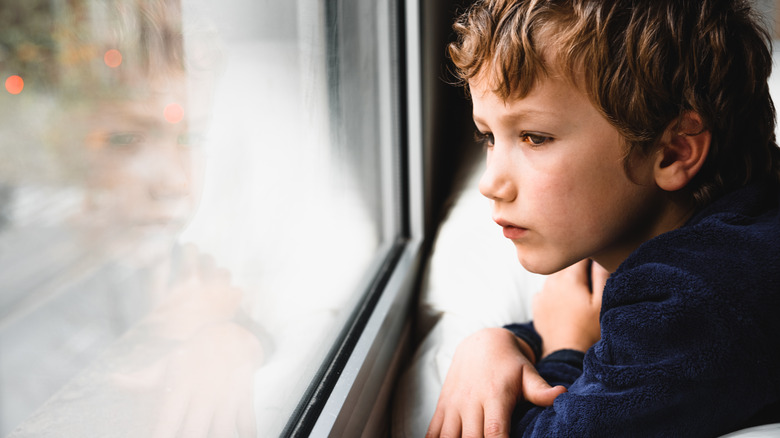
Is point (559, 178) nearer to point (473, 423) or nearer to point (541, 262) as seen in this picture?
point (541, 262)

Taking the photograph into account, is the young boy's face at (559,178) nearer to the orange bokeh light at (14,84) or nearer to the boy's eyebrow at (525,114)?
the boy's eyebrow at (525,114)

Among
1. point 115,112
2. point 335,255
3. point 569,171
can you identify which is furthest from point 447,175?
point 115,112

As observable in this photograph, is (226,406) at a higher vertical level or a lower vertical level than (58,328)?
lower

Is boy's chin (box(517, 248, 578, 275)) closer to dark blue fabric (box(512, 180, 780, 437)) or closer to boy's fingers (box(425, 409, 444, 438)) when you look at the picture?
dark blue fabric (box(512, 180, 780, 437))

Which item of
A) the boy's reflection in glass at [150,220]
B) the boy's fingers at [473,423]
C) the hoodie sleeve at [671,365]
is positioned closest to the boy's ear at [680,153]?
the hoodie sleeve at [671,365]

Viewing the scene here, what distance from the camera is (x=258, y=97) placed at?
0.62 m

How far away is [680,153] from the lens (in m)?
0.60

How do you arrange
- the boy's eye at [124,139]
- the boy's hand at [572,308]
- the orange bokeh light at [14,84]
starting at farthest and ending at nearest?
the boy's hand at [572,308]
the boy's eye at [124,139]
the orange bokeh light at [14,84]

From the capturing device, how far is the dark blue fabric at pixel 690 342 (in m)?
0.50

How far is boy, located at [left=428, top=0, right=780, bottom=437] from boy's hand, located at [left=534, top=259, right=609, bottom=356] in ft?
0.43

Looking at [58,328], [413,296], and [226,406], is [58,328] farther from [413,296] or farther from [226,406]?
[413,296]

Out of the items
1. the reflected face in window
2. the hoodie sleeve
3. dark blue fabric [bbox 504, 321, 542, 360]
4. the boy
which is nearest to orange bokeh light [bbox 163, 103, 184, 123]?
the reflected face in window

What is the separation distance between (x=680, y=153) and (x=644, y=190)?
0.05 m

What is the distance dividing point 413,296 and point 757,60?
0.67 meters
